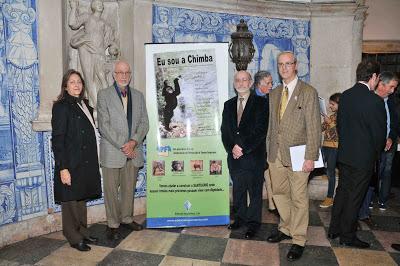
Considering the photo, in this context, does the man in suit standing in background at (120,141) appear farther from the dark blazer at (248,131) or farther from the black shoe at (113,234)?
the dark blazer at (248,131)

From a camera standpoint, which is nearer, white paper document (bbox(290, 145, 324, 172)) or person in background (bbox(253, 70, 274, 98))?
white paper document (bbox(290, 145, 324, 172))

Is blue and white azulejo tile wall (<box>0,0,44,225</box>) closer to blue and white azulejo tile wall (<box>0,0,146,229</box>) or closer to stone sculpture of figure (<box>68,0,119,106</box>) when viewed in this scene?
blue and white azulejo tile wall (<box>0,0,146,229</box>)

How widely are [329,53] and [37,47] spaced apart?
3.68 m

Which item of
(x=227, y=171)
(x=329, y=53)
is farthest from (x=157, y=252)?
(x=329, y=53)

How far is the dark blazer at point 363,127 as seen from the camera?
126 inches

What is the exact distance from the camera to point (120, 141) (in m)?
3.50

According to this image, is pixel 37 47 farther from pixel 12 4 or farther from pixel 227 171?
pixel 227 171

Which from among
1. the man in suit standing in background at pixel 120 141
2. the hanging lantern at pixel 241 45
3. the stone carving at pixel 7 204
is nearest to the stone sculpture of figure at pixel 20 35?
the man in suit standing in background at pixel 120 141

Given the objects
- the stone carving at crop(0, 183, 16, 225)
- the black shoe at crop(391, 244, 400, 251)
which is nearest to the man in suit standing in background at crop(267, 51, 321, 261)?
the black shoe at crop(391, 244, 400, 251)

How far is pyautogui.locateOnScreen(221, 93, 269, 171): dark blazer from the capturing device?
345cm

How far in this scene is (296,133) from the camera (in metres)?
3.16

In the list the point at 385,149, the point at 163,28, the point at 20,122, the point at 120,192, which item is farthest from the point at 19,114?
the point at 385,149

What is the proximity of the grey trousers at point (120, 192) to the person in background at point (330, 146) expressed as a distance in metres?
2.38

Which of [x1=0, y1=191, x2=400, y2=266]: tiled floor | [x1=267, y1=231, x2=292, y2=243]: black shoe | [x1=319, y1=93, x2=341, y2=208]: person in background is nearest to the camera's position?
[x1=0, y1=191, x2=400, y2=266]: tiled floor
